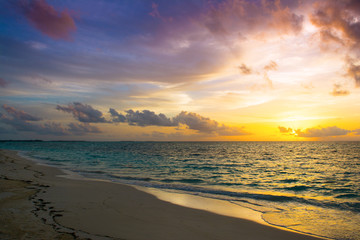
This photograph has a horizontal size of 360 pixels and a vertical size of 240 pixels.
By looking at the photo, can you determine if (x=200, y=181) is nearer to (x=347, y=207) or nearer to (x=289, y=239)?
(x=347, y=207)

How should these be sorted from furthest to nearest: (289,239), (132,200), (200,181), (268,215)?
1. (200,181)
2. (132,200)
3. (268,215)
4. (289,239)

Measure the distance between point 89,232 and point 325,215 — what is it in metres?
11.2

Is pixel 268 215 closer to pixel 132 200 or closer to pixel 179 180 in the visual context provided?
pixel 132 200

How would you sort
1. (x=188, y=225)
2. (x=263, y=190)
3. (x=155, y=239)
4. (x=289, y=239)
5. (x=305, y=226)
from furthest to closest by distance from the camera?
(x=263, y=190)
(x=305, y=226)
(x=188, y=225)
(x=289, y=239)
(x=155, y=239)

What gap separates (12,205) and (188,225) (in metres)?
7.26

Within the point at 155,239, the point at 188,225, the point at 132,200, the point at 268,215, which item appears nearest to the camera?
the point at 155,239

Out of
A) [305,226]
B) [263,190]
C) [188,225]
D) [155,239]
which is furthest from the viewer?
[263,190]

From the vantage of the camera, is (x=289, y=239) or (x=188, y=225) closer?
(x=289, y=239)

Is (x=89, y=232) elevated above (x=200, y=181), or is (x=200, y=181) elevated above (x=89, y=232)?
(x=89, y=232)

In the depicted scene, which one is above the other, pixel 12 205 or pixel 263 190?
pixel 12 205

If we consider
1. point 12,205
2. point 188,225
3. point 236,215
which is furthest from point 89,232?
point 236,215

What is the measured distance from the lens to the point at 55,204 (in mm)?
10438

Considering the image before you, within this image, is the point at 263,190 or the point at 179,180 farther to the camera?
the point at 179,180

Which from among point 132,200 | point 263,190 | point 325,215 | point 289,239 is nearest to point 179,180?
point 263,190
